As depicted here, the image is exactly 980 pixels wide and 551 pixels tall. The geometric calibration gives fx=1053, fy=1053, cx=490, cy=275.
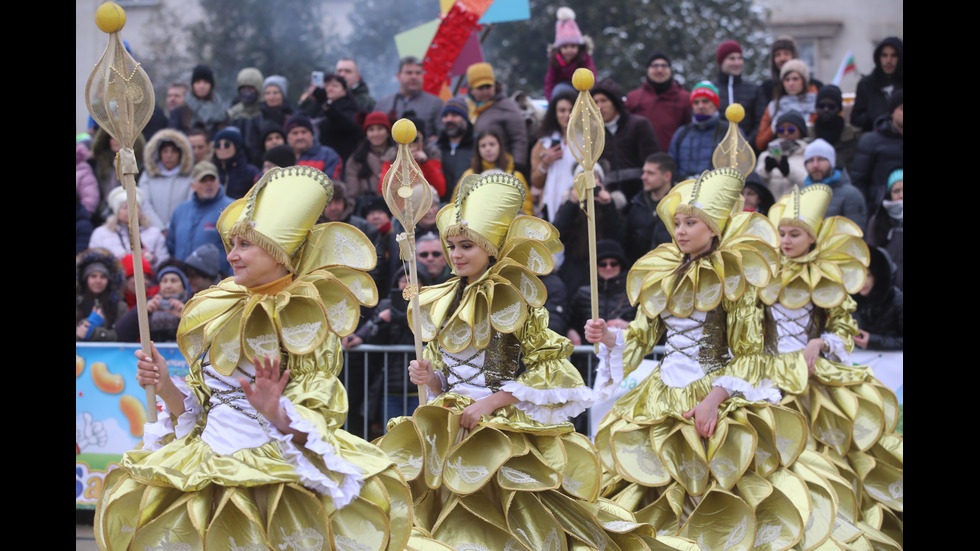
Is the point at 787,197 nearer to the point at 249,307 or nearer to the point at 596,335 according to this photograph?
the point at 596,335

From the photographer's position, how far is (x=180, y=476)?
151 inches

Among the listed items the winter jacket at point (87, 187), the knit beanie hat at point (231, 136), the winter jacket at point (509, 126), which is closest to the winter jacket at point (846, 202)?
the winter jacket at point (509, 126)

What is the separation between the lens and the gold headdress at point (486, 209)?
519cm

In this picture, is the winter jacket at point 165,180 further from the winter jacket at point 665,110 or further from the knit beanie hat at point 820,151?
the knit beanie hat at point 820,151

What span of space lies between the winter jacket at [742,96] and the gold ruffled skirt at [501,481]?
18.7 ft

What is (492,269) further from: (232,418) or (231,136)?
(231,136)

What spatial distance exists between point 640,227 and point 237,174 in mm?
3606

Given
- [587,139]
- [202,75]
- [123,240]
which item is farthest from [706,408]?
[202,75]

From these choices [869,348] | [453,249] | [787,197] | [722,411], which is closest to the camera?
[453,249]

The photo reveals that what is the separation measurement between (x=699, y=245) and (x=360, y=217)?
3.33 metres

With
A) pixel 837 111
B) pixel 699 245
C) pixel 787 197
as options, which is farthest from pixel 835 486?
pixel 837 111

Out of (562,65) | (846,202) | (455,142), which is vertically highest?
(562,65)

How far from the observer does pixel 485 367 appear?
5145mm

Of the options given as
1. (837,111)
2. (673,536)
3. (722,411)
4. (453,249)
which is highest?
(837,111)
